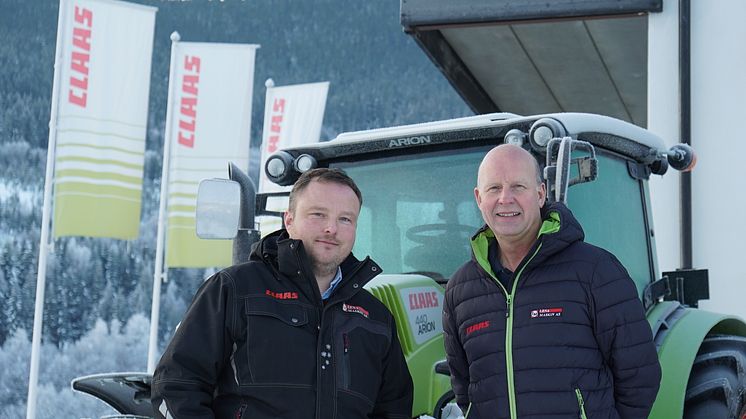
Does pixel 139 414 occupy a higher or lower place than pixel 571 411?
lower

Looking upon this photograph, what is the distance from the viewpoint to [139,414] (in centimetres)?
394

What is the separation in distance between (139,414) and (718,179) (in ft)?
17.9

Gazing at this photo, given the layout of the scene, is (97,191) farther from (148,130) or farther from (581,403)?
(148,130)

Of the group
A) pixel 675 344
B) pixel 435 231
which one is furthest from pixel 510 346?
pixel 675 344

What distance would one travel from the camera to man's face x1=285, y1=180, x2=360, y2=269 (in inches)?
103

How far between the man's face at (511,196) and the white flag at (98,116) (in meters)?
10.4

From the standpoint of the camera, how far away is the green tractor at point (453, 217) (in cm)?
351

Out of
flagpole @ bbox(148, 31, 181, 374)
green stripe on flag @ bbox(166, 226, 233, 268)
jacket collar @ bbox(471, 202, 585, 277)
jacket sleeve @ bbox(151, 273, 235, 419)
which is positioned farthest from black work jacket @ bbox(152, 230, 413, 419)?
flagpole @ bbox(148, 31, 181, 374)

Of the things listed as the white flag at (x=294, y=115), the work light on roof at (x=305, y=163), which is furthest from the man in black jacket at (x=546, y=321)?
the white flag at (x=294, y=115)

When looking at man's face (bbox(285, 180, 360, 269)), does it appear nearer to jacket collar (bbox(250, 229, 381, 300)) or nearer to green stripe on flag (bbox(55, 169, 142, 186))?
jacket collar (bbox(250, 229, 381, 300))

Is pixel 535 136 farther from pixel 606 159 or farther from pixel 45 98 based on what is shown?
pixel 45 98

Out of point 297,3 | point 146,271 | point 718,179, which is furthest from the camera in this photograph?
point 297,3

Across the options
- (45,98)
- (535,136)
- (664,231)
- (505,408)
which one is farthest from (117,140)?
(45,98)

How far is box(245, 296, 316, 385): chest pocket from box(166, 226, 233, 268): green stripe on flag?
36.9 ft
